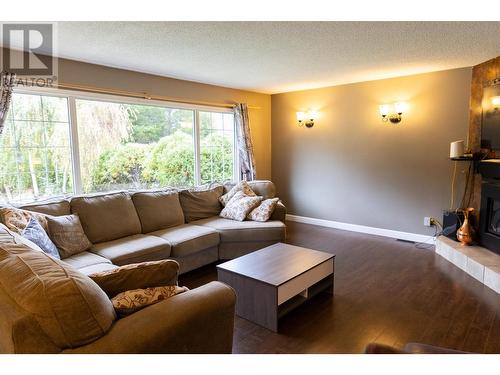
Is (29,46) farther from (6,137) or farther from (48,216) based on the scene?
(48,216)

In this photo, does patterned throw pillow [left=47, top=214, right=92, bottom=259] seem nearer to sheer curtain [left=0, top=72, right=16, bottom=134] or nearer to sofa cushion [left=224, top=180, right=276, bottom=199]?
sheer curtain [left=0, top=72, right=16, bottom=134]

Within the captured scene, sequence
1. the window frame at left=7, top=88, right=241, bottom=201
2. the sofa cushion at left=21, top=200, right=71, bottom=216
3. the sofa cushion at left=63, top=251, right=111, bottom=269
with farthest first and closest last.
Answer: the window frame at left=7, top=88, right=241, bottom=201 → the sofa cushion at left=21, top=200, right=71, bottom=216 → the sofa cushion at left=63, top=251, right=111, bottom=269

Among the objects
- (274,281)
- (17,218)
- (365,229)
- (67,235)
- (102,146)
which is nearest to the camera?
(274,281)

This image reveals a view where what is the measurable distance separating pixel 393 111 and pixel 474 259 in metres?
2.21

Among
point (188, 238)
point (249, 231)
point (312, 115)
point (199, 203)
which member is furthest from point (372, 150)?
point (188, 238)

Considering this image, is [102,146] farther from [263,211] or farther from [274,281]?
[274,281]

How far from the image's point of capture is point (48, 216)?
9.14 ft

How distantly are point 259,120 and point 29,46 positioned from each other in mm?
3573

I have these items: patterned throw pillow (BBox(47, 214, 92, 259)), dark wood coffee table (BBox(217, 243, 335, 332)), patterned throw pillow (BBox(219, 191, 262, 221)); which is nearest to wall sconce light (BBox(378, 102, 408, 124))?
patterned throw pillow (BBox(219, 191, 262, 221))

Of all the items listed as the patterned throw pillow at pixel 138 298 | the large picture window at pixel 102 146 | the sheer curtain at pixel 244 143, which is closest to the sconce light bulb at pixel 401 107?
the sheer curtain at pixel 244 143

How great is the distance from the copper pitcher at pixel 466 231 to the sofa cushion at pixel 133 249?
11.0 feet

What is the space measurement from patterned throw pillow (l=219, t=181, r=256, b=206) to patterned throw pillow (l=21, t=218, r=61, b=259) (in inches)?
86.5

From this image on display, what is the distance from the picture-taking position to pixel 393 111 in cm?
448

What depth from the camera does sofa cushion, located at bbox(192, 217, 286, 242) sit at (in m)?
3.70
